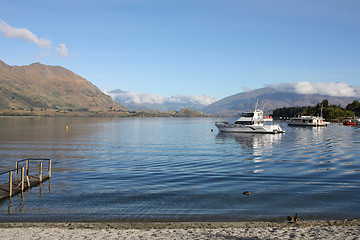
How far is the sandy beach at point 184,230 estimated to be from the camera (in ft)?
58.0

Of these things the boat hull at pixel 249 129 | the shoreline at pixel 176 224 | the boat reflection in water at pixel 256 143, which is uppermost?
the boat hull at pixel 249 129

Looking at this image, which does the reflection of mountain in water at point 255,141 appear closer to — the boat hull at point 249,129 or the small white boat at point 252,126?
the boat hull at point 249,129

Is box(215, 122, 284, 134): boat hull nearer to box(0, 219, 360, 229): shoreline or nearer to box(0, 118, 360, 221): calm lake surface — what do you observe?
box(0, 118, 360, 221): calm lake surface

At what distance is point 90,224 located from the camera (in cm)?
2002

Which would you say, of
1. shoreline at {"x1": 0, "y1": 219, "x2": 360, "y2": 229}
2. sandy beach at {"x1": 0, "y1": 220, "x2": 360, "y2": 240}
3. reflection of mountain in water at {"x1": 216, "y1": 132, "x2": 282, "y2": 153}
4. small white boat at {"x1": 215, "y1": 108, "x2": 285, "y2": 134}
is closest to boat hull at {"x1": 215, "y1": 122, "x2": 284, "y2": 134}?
small white boat at {"x1": 215, "y1": 108, "x2": 285, "y2": 134}

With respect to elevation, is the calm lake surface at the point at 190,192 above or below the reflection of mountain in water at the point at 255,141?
below

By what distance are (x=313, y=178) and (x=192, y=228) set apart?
20.9 meters

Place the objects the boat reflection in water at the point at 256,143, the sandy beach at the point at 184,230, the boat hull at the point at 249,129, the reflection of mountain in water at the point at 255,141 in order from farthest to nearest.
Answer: the boat hull at the point at 249,129 < the reflection of mountain in water at the point at 255,141 < the boat reflection in water at the point at 256,143 < the sandy beach at the point at 184,230

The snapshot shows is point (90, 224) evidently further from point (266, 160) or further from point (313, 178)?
point (266, 160)

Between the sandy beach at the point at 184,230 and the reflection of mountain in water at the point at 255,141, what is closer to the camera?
the sandy beach at the point at 184,230

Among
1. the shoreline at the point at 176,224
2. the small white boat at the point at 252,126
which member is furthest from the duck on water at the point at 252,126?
the shoreline at the point at 176,224

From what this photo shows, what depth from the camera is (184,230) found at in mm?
18875

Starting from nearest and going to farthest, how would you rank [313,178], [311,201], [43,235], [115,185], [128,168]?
[43,235], [311,201], [115,185], [313,178], [128,168]

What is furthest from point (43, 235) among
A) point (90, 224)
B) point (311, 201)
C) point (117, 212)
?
point (311, 201)
